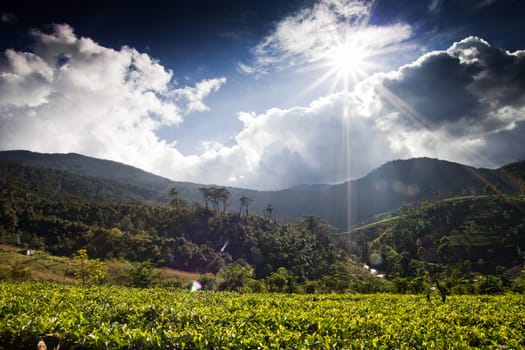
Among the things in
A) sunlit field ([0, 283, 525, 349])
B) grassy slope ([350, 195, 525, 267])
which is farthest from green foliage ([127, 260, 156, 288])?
grassy slope ([350, 195, 525, 267])

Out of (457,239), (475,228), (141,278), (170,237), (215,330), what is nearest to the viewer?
(215,330)

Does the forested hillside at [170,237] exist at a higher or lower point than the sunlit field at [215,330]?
lower

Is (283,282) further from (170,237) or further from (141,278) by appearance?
(170,237)

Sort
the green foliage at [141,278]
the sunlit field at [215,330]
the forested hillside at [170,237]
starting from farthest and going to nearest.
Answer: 1. the forested hillside at [170,237]
2. the green foliage at [141,278]
3. the sunlit field at [215,330]

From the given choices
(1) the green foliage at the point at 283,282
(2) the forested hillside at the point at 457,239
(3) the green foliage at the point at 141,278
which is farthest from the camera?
(2) the forested hillside at the point at 457,239

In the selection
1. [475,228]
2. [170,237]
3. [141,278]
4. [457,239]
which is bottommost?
[170,237]

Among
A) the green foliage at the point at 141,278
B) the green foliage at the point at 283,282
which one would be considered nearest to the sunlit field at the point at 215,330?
the green foliage at the point at 141,278

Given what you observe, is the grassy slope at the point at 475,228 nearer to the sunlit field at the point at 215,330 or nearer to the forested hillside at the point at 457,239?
the forested hillside at the point at 457,239

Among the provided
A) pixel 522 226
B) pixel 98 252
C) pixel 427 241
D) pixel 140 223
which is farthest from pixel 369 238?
pixel 98 252

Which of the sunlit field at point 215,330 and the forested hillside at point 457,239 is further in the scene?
the forested hillside at point 457,239

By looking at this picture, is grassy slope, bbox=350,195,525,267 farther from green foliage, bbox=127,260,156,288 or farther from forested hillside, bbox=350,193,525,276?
green foliage, bbox=127,260,156,288

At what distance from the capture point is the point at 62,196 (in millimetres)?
150250

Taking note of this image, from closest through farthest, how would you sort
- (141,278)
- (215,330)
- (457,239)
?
(215,330) < (141,278) < (457,239)

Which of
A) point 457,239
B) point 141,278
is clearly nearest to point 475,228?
point 457,239
